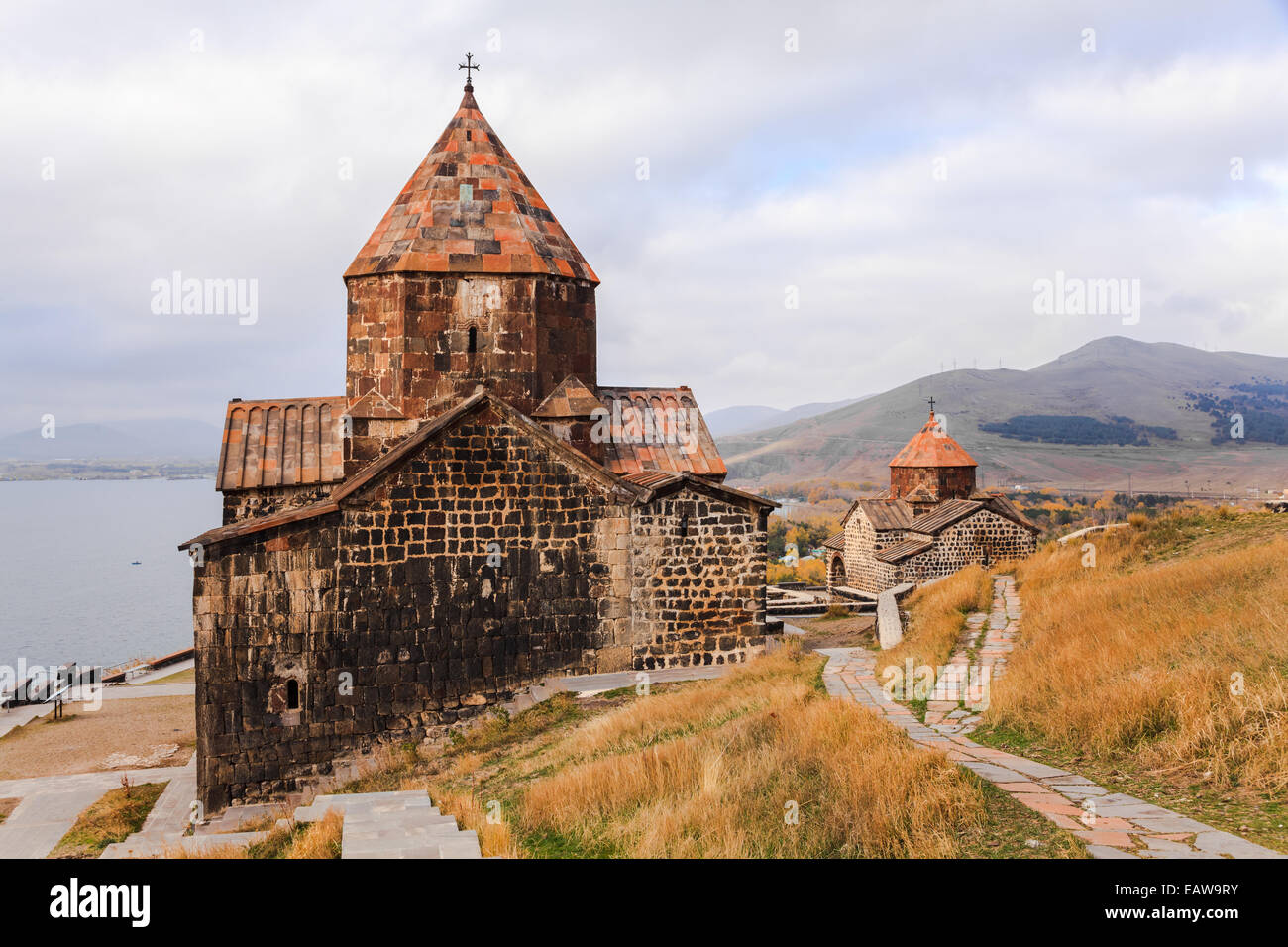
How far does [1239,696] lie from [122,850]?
849 cm

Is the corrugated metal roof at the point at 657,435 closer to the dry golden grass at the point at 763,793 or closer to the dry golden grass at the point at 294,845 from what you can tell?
the dry golden grass at the point at 763,793

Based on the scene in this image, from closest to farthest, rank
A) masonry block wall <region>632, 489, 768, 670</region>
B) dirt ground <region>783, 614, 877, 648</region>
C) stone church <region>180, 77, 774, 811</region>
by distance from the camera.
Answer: stone church <region>180, 77, 774, 811</region>
masonry block wall <region>632, 489, 768, 670</region>
dirt ground <region>783, 614, 877, 648</region>

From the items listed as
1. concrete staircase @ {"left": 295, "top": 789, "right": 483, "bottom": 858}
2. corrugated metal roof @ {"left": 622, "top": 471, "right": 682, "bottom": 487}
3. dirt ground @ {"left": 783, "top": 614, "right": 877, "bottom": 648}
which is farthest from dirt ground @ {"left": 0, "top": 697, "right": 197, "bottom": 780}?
dirt ground @ {"left": 783, "top": 614, "right": 877, "bottom": 648}

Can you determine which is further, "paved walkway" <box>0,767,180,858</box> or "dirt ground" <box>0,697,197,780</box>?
"dirt ground" <box>0,697,197,780</box>

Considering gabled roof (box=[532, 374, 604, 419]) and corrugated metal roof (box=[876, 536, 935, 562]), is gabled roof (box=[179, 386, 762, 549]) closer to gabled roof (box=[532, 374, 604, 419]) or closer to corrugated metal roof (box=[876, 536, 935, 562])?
gabled roof (box=[532, 374, 604, 419])

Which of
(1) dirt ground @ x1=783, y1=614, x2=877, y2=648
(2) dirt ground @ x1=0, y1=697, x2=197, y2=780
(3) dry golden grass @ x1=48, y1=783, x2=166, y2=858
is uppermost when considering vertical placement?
(1) dirt ground @ x1=783, y1=614, x2=877, y2=648

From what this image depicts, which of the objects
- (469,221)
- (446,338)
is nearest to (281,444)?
(446,338)

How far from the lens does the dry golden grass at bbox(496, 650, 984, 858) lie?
484cm

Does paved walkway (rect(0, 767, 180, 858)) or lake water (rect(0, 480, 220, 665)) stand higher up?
paved walkway (rect(0, 767, 180, 858))

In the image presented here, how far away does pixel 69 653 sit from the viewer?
4212cm

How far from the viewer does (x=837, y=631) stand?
1727 cm

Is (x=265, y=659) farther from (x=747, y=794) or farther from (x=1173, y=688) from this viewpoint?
(x=1173, y=688)

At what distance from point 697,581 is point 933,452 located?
18.9m

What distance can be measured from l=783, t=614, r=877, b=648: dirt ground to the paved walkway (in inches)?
386
